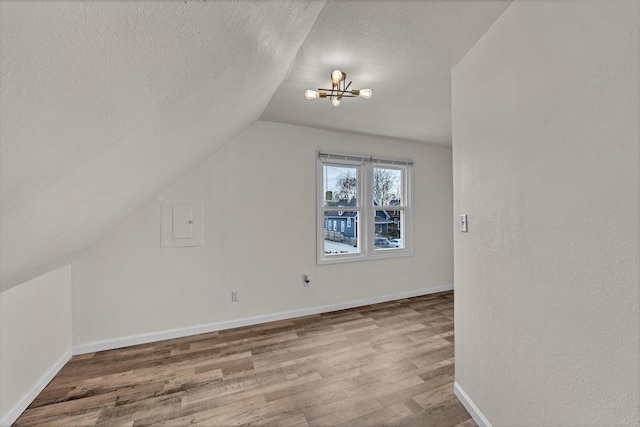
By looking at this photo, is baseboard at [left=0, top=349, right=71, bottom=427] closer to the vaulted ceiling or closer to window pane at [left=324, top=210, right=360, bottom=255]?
the vaulted ceiling

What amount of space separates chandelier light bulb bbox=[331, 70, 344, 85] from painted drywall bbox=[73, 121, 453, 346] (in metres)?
1.35

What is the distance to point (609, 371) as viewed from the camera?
101 centimetres

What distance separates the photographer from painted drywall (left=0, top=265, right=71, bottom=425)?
177cm

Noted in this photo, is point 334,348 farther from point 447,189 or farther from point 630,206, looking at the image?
point 447,189

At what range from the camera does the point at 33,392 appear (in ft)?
6.56

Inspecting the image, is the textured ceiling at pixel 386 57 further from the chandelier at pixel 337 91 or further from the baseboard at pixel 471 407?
the baseboard at pixel 471 407

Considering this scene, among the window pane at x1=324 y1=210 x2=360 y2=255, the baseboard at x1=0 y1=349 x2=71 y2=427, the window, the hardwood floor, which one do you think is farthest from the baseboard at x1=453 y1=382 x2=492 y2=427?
the baseboard at x1=0 y1=349 x2=71 y2=427

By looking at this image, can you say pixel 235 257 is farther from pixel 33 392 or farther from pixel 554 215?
pixel 554 215

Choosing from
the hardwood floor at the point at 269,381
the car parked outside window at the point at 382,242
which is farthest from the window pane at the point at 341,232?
the hardwood floor at the point at 269,381

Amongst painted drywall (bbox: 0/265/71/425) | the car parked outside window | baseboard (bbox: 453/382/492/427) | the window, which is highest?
the window

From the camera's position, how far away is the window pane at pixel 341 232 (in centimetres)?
387

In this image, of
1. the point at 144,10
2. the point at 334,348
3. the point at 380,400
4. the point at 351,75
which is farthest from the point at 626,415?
the point at 351,75

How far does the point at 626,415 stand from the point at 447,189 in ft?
13.0

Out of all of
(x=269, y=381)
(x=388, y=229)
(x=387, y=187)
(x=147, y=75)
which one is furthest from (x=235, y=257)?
(x=147, y=75)
